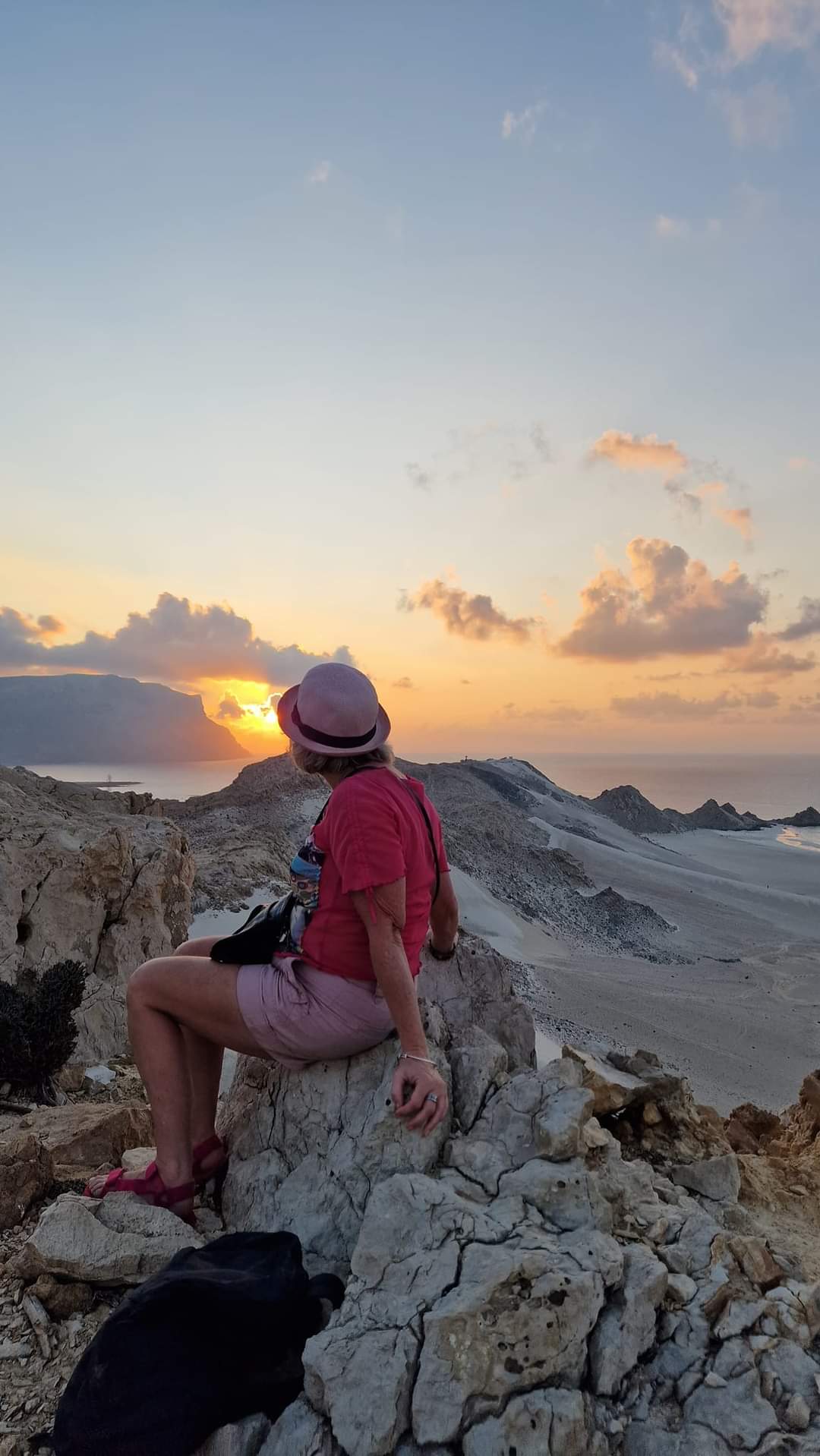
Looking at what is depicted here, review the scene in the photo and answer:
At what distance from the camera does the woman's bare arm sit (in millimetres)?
2643

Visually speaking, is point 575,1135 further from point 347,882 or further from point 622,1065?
point 622,1065

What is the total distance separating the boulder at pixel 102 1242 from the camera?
2.60m

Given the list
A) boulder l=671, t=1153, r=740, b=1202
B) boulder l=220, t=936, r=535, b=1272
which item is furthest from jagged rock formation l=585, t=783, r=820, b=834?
boulder l=220, t=936, r=535, b=1272

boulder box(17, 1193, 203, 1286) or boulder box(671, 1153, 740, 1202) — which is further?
boulder box(671, 1153, 740, 1202)

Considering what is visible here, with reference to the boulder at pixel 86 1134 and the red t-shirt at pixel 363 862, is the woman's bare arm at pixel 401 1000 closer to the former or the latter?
the red t-shirt at pixel 363 862

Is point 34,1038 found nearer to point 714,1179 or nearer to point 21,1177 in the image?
point 21,1177

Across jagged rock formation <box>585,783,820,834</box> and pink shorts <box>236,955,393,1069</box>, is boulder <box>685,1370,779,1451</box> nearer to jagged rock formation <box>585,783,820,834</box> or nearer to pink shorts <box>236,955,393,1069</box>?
pink shorts <box>236,955,393,1069</box>

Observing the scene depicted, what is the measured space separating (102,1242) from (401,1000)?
49.4 inches

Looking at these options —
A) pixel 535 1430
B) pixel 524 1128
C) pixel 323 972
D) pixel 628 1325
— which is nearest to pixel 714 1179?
pixel 524 1128

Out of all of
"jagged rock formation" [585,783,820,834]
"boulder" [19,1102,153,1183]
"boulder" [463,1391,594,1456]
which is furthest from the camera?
"jagged rock formation" [585,783,820,834]

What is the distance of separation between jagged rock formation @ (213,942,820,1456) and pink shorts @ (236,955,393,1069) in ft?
0.83

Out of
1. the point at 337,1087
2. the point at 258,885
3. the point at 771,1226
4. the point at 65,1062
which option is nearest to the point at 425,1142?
the point at 337,1087

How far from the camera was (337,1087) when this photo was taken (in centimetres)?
303

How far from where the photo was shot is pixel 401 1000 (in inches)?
105
